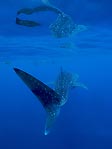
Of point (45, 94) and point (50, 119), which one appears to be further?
point (50, 119)

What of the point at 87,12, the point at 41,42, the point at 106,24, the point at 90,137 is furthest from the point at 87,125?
the point at 87,12

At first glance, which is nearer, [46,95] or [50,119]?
[46,95]

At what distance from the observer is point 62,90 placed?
141 inches

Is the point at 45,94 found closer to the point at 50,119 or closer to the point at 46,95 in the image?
the point at 46,95

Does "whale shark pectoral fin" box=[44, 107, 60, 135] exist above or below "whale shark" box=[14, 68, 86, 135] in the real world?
below

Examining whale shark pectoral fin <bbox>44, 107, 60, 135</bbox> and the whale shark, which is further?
whale shark pectoral fin <bbox>44, 107, 60, 135</bbox>

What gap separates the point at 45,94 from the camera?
2.69m

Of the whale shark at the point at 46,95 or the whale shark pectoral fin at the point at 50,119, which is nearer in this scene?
the whale shark at the point at 46,95

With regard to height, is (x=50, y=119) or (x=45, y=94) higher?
(x=45, y=94)

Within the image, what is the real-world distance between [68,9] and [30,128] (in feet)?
68.5

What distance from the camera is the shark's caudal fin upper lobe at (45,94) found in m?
2.55

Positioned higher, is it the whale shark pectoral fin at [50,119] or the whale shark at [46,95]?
the whale shark at [46,95]

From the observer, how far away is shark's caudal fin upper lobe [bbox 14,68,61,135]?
2551 millimetres

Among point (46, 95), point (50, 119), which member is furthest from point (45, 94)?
point (50, 119)
